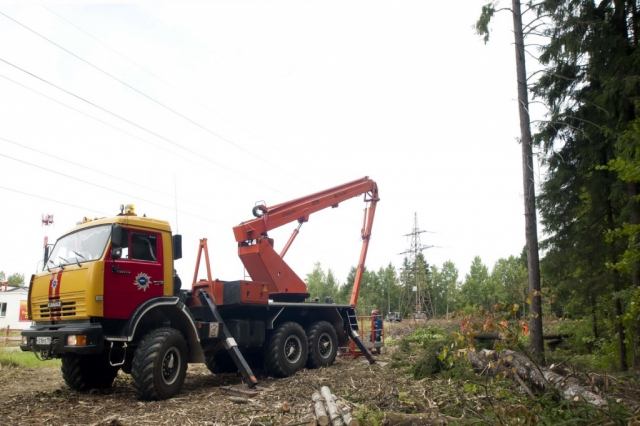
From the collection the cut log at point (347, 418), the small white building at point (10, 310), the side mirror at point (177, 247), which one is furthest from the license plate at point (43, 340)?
the small white building at point (10, 310)

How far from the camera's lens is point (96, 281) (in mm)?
7961

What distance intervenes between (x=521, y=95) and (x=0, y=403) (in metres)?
11.6

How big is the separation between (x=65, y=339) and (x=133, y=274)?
1.45 metres

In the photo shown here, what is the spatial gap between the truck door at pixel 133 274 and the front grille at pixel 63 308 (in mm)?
396

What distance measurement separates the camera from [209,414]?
7.19m

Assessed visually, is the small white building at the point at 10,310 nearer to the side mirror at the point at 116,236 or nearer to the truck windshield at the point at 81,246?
the truck windshield at the point at 81,246

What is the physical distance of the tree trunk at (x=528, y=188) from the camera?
10.1 metres

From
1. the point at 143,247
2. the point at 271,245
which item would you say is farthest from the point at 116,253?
the point at 271,245

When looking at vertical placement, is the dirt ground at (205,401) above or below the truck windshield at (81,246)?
below

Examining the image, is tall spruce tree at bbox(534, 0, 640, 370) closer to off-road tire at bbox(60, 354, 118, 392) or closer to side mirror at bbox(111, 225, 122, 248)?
side mirror at bbox(111, 225, 122, 248)

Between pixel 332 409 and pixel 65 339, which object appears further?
pixel 65 339

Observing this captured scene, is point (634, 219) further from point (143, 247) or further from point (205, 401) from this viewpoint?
point (143, 247)

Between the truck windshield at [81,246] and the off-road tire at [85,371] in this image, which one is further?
the off-road tire at [85,371]

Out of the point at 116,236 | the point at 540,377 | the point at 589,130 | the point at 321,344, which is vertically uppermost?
the point at 589,130
